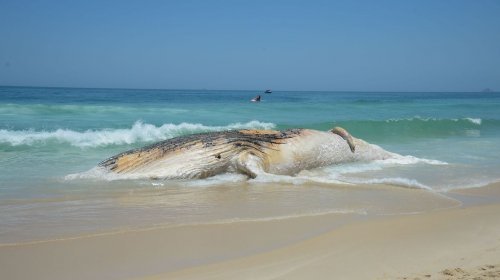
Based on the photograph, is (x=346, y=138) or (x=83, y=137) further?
(x=83, y=137)

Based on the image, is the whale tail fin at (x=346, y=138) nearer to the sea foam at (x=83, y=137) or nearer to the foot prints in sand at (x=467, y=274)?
the foot prints in sand at (x=467, y=274)

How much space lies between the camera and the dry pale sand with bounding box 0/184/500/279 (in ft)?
11.5

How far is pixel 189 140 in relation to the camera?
762cm

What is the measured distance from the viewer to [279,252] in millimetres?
4000

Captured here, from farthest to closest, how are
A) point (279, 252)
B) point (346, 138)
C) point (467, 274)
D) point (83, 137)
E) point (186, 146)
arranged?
point (83, 137) → point (346, 138) → point (186, 146) → point (279, 252) → point (467, 274)

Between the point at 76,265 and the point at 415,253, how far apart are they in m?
2.58

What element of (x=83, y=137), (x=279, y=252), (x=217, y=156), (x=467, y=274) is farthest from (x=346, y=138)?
(x=83, y=137)

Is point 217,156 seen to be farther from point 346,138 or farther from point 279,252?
point 279,252

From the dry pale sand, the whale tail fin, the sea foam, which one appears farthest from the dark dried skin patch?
the sea foam

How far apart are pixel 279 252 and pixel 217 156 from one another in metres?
3.60

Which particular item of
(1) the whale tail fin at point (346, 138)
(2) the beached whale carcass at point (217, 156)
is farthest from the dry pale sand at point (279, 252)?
(1) the whale tail fin at point (346, 138)

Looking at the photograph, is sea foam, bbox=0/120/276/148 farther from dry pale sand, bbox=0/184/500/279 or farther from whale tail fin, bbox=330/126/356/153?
dry pale sand, bbox=0/184/500/279

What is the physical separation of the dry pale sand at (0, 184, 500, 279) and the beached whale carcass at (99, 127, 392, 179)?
8.55ft

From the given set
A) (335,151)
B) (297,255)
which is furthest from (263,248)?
(335,151)
